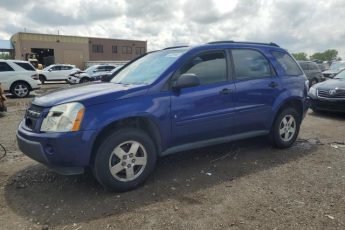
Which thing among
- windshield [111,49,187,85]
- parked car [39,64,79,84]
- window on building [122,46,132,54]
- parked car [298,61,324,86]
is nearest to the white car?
windshield [111,49,187,85]

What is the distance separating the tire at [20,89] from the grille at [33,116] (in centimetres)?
1197

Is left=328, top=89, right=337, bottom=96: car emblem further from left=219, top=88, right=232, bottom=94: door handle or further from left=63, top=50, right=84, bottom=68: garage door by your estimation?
left=63, top=50, right=84, bottom=68: garage door

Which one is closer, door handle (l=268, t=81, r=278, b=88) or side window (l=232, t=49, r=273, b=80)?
side window (l=232, t=49, r=273, b=80)

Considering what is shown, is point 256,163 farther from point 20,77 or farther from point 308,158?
Answer: point 20,77

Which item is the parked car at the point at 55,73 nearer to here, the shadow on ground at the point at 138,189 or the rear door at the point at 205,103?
the shadow on ground at the point at 138,189

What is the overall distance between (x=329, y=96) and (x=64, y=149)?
7.65 m

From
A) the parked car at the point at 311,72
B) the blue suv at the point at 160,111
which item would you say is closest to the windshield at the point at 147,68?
the blue suv at the point at 160,111

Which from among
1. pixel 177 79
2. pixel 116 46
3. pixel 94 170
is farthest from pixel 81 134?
pixel 116 46

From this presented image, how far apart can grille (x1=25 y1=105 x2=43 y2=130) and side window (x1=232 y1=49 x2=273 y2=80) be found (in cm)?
276

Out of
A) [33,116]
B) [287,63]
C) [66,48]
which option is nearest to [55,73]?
[287,63]

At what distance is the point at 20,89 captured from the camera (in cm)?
1527

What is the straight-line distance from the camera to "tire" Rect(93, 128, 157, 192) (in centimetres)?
391

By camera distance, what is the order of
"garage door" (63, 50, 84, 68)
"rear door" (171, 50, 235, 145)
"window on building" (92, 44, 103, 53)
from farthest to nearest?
"window on building" (92, 44, 103, 53) → "garage door" (63, 50, 84, 68) → "rear door" (171, 50, 235, 145)

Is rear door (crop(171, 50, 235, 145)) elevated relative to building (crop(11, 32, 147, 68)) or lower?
lower
